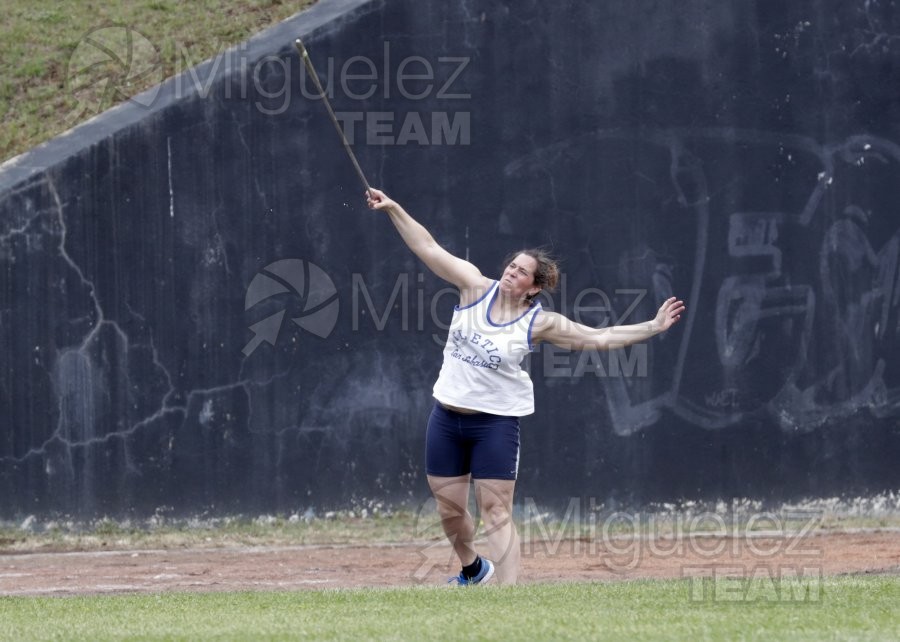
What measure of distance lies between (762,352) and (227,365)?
400cm

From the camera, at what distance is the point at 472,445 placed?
23.0 ft

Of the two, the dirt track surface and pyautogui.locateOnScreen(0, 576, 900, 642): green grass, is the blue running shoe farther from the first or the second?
the dirt track surface

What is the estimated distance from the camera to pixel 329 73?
384 inches

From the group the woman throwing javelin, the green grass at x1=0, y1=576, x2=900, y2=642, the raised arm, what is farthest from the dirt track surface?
the raised arm

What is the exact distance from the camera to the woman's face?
7.02m

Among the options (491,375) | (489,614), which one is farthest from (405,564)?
(489,614)

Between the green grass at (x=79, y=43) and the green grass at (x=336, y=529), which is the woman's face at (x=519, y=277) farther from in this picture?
the green grass at (x=79, y=43)

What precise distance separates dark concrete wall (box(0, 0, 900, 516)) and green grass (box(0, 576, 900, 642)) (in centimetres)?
266

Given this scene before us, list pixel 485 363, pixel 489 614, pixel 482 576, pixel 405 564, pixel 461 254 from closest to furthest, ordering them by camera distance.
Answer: pixel 489 614 → pixel 485 363 → pixel 482 576 → pixel 405 564 → pixel 461 254

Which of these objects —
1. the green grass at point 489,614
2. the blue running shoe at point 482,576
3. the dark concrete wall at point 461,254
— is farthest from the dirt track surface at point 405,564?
the green grass at point 489,614

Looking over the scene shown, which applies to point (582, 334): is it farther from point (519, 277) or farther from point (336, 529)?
point (336, 529)

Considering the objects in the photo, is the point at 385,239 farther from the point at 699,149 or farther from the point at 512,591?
the point at 512,591
